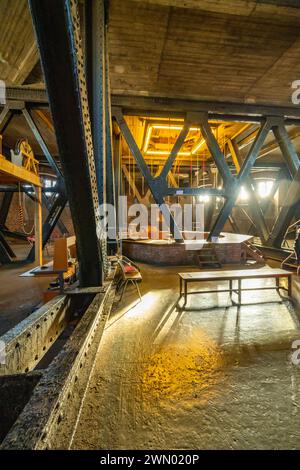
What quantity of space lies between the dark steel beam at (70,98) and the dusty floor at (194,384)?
1.49 meters

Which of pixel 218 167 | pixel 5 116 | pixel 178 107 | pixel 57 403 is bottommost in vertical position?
pixel 57 403

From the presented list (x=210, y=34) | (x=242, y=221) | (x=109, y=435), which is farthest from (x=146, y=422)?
(x=242, y=221)

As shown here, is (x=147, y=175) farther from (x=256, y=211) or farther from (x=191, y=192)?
(x=256, y=211)

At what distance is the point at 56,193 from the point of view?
7977mm

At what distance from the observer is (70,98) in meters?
1.91

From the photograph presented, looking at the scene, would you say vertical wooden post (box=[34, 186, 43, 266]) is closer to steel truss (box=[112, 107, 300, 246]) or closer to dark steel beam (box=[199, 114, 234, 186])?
steel truss (box=[112, 107, 300, 246])

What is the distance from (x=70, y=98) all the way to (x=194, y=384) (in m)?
2.88

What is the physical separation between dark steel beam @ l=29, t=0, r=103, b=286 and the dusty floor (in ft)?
4.87

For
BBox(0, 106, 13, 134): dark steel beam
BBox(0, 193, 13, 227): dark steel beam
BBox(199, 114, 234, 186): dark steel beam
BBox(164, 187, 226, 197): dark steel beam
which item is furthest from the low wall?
BBox(0, 193, 13, 227): dark steel beam

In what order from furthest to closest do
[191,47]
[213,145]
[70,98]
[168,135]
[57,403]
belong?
[168,135] < [213,145] < [191,47] < [70,98] < [57,403]

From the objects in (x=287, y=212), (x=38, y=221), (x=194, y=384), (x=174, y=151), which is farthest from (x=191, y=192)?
(x=194, y=384)

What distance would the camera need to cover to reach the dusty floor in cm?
147

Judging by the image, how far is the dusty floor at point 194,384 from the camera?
1467 mm

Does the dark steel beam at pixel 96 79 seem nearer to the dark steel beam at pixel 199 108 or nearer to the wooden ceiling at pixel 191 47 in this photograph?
the wooden ceiling at pixel 191 47
